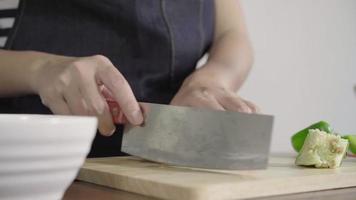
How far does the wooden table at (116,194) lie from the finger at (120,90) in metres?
0.09

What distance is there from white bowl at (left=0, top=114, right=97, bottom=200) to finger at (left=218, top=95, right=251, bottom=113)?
0.38m

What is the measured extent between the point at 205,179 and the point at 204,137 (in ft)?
0.23

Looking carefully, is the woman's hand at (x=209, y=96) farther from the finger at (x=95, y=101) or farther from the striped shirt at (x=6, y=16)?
the striped shirt at (x=6, y=16)

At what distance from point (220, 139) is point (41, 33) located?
36 cm

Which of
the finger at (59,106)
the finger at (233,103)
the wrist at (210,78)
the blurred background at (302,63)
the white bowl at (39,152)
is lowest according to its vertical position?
the blurred background at (302,63)

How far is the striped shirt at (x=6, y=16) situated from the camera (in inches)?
32.4

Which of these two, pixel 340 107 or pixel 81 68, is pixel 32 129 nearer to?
pixel 81 68

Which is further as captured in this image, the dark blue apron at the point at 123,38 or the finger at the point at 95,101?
the dark blue apron at the point at 123,38

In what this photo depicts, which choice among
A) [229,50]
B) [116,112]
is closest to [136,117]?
[116,112]

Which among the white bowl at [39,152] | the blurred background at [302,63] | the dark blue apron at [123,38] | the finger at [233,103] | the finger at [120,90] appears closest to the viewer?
the white bowl at [39,152]

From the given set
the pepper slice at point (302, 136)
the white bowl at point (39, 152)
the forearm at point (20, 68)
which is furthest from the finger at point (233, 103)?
the white bowl at point (39, 152)

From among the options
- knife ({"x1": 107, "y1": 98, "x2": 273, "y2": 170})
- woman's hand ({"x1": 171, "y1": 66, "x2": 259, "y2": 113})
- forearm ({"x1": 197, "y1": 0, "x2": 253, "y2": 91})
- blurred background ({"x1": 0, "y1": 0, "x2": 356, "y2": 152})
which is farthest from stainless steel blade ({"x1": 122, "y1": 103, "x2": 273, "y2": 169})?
blurred background ({"x1": 0, "y1": 0, "x2": 356, "y2": 152})

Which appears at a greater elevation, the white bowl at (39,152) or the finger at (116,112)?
the white bowl at (39,152)

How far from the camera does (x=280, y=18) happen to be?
1642 mm
